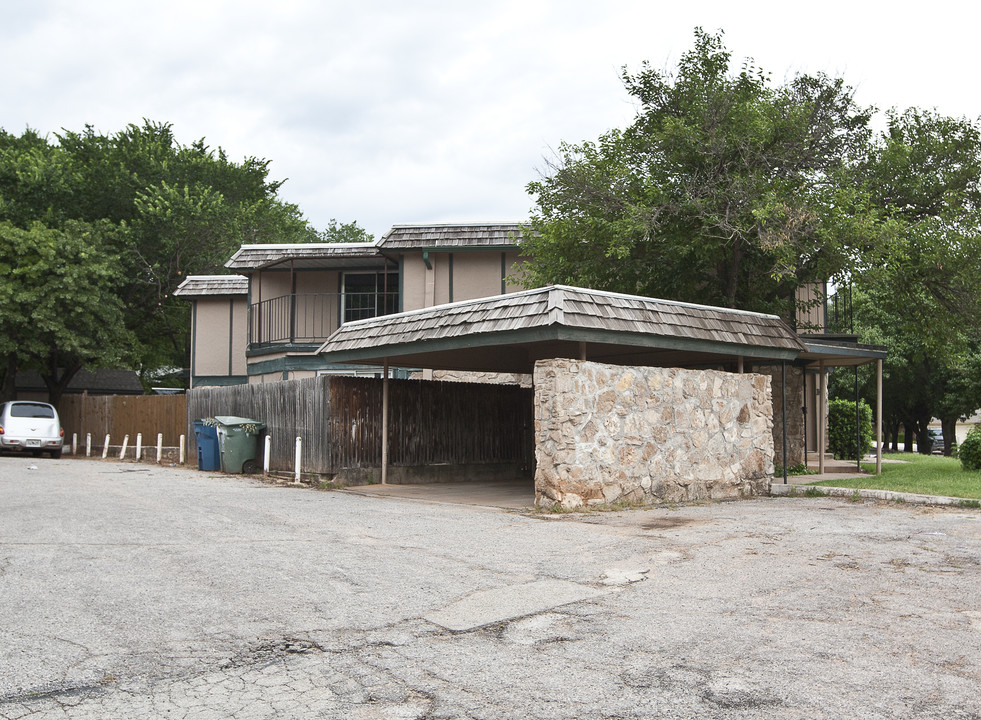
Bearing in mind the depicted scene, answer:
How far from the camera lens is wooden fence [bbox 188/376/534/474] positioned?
1672cm

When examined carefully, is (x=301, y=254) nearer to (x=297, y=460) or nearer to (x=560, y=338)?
(x=297, y=460)

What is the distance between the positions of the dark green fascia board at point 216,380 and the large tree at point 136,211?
2.73m

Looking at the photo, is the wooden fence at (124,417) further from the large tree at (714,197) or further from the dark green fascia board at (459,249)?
the large tree at (714,197)

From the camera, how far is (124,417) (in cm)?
2716

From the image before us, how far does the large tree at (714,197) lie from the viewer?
17344 mm

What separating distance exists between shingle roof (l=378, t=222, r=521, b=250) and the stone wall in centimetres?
995

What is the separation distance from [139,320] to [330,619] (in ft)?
110

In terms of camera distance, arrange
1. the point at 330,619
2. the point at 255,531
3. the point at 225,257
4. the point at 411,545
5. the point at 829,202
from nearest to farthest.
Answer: the point at 330,619
the point at 411,545
the point at 255,531
the point at 829,202
the point at 225,257

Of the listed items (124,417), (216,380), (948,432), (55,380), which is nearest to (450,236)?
(216,380)

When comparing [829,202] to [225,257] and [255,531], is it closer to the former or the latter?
[255,531]

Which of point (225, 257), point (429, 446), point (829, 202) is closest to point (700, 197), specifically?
point (829, 202)

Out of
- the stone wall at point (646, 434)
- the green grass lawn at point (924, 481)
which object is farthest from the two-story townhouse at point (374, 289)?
the stone wall at point (646, 434)

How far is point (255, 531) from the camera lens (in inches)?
385

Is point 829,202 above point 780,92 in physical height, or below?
below
